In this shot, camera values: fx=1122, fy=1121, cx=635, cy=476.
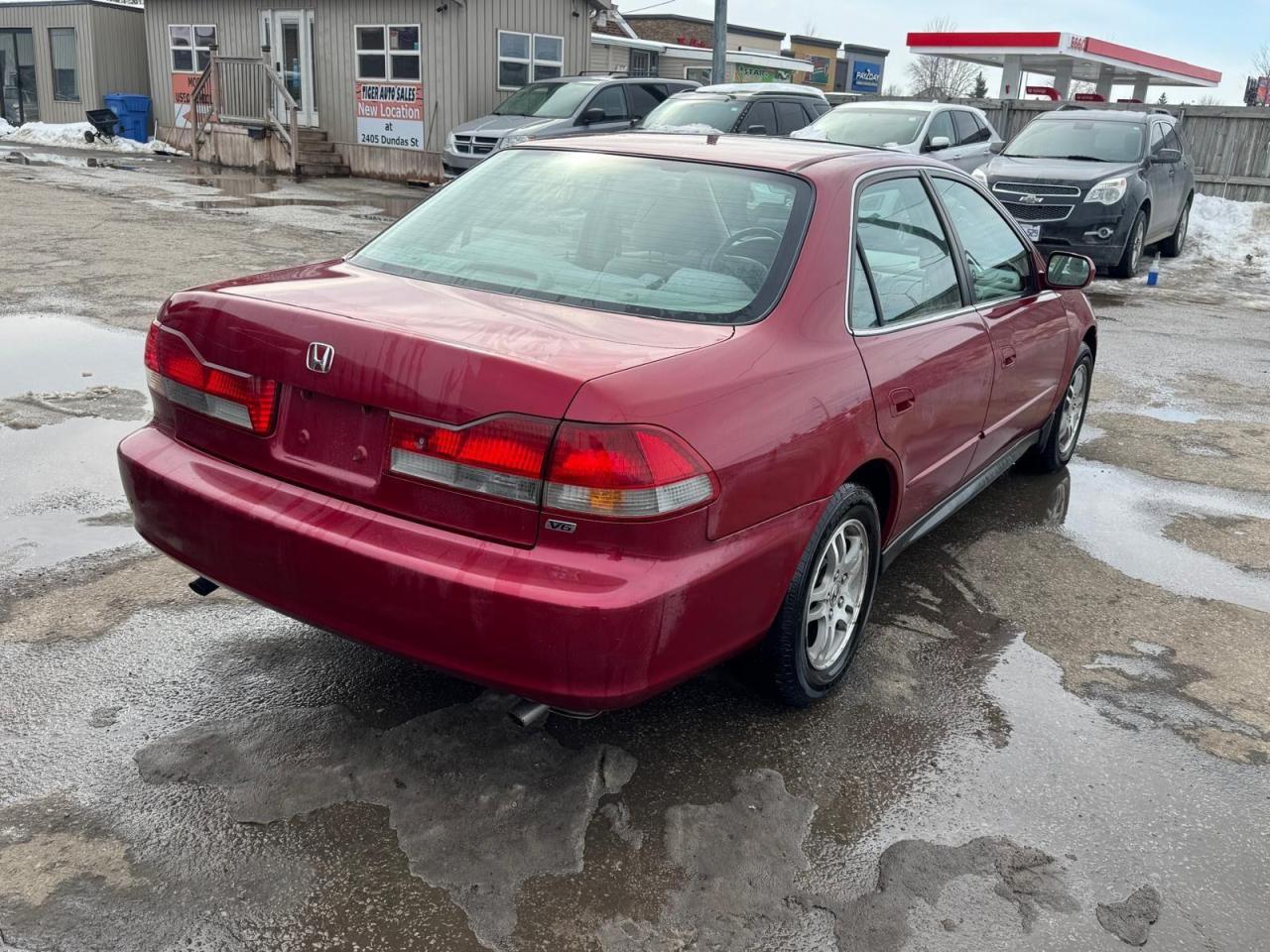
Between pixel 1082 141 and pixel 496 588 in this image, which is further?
pixel 1082 141

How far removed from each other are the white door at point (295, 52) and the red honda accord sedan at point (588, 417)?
21169 mm

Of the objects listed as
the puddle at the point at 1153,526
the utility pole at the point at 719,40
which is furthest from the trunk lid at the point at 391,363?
the utility pole at the point at 719,40

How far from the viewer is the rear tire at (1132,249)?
1254 cm

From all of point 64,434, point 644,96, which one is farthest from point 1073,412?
point 644,96

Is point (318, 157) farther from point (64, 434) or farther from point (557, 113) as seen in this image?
point (64, 434)

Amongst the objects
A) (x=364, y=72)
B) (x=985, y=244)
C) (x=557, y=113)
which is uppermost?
(x=364, y=72)

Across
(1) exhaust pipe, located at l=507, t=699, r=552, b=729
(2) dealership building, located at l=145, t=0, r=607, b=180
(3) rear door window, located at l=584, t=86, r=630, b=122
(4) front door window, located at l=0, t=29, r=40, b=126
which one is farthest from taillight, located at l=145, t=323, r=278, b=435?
(4) front door window, located at l=0, t=29, r=40, b=126

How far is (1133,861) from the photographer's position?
277 centimetres

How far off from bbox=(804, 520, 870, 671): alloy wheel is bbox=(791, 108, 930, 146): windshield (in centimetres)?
1103

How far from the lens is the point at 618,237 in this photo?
10.8ft

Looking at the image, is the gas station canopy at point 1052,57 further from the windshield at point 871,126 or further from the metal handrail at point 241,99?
the metal handrail at point 241,99

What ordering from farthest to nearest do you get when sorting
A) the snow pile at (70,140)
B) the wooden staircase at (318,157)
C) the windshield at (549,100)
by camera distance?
the snow pile at (70,140) < the wooden staircase at (318,157) < the windshield at (549,100)

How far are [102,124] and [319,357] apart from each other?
26617mm

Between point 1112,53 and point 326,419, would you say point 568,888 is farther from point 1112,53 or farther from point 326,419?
point 1112,53
